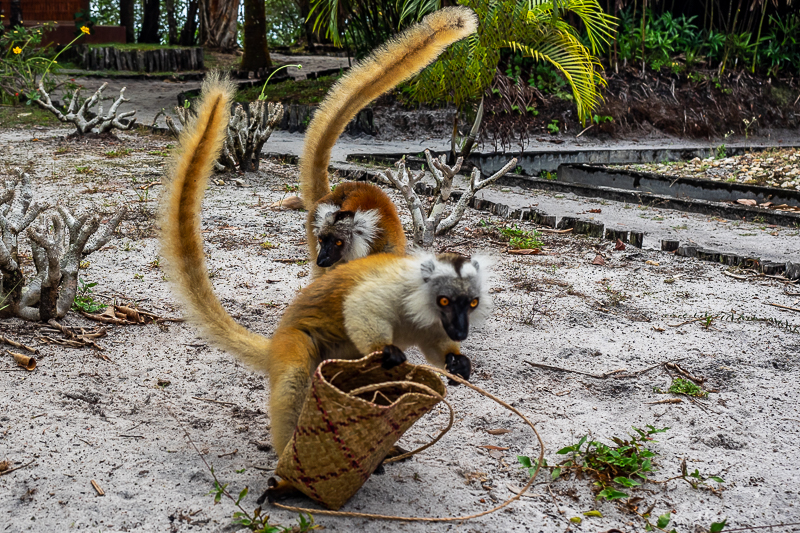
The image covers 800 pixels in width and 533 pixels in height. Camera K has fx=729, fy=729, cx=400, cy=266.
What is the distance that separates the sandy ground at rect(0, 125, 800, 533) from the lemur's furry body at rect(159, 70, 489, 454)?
50 cm

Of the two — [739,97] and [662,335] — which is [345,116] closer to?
[662,335]

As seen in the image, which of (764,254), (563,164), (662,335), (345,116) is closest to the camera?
(345,116)

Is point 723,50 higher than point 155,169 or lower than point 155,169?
higher

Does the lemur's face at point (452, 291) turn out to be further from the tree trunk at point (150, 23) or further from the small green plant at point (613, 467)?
the tree trunk at point (150, 23)

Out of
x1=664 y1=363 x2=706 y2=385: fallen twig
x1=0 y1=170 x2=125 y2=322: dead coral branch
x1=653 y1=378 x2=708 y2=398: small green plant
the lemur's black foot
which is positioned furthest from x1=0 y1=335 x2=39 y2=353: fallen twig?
x1=664 y1=363 x2=706 y2=385: fallen twig

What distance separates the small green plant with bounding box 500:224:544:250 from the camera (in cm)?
691

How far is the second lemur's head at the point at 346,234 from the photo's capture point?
4375 mm

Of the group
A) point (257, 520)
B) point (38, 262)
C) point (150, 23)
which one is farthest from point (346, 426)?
point (150, 23)

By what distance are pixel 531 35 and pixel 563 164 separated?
240 centimetres

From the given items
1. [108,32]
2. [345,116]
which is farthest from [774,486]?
[108,32]

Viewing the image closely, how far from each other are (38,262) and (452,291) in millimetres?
2694

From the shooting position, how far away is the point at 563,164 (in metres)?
12.4

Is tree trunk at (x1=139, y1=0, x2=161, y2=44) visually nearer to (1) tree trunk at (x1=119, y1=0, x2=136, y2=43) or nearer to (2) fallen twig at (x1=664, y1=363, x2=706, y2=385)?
(1) tree trunk at (x1=119, y1=0, x2=136, y2=43)

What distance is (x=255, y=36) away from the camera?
728 inches
